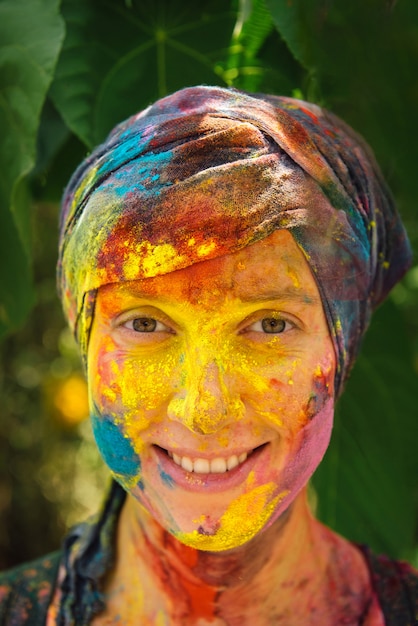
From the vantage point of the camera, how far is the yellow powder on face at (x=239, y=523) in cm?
130

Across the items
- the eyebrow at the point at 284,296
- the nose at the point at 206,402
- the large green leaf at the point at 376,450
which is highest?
the eyebrow at the point at 284,296

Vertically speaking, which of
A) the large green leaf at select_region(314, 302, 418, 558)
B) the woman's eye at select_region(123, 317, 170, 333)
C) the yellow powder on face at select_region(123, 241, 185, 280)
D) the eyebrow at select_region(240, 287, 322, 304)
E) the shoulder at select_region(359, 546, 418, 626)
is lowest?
the shoulder at select_region(359, 546, 418, 626)

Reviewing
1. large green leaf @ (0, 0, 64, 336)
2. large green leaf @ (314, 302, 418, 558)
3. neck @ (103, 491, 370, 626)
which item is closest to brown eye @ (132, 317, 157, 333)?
neck @ (103, 491, 370, 626)

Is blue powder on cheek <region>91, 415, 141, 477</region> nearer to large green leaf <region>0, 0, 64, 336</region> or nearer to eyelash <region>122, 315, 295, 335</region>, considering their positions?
eyelash <region>122, 315, 295, 335</region>

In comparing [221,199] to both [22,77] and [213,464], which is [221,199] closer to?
[213,464]

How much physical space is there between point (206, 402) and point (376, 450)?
1.06 m

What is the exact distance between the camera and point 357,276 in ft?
4.53

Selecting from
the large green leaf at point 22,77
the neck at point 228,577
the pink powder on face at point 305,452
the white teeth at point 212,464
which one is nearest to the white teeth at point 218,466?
the white teeth at point 212,464

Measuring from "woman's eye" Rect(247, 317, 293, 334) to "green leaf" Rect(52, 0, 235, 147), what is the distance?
0.72m

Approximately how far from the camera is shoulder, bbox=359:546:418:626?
1517mm

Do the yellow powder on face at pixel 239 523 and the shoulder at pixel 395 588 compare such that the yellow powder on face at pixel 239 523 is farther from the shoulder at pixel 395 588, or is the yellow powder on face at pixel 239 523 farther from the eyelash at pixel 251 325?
Result: the shoulder at pixel 395 588

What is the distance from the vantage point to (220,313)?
125 centimetres

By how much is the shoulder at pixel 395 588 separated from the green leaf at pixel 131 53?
1061 mm

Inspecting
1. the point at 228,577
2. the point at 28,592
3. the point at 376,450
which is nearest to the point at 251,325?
the point at 228,577
